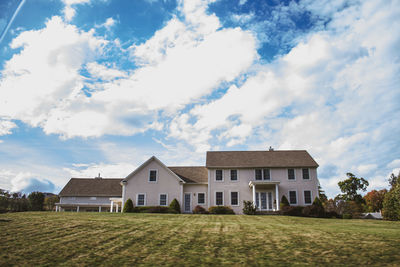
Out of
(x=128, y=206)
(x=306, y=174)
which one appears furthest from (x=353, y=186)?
(x=128, y=206)

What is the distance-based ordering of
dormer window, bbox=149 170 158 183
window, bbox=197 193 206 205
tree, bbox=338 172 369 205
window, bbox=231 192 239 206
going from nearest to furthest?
dormer window, bbox=149 170 158 183 < window, bbox=231 192 239 206 < window, bbox=197 193 206 205 < tree, bbox=338 172 369 205

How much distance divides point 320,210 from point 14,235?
25.6 metres

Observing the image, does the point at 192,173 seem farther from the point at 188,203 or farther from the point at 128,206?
the point at 128,206

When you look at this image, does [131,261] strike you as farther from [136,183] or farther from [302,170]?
[302,170]

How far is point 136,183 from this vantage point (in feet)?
114

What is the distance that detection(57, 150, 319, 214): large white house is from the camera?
113 feet

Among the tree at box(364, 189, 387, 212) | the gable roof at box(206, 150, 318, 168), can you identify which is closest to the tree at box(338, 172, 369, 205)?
the tree at box(364, 189, 387, 212)

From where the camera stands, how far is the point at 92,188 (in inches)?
1769

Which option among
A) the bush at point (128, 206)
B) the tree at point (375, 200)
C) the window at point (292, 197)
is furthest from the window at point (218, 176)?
the tree at point (375, 200)

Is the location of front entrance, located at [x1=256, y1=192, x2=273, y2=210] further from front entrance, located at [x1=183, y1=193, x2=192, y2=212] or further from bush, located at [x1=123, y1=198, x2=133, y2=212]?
bush, located at [x1=123, y1=198, x2=133, y2=212]

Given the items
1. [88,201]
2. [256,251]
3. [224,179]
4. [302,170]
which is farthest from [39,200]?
[256,251]

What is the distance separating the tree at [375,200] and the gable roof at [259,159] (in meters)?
35.2

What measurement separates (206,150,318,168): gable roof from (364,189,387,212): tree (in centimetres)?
3517

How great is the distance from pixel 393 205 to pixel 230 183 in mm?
16379
